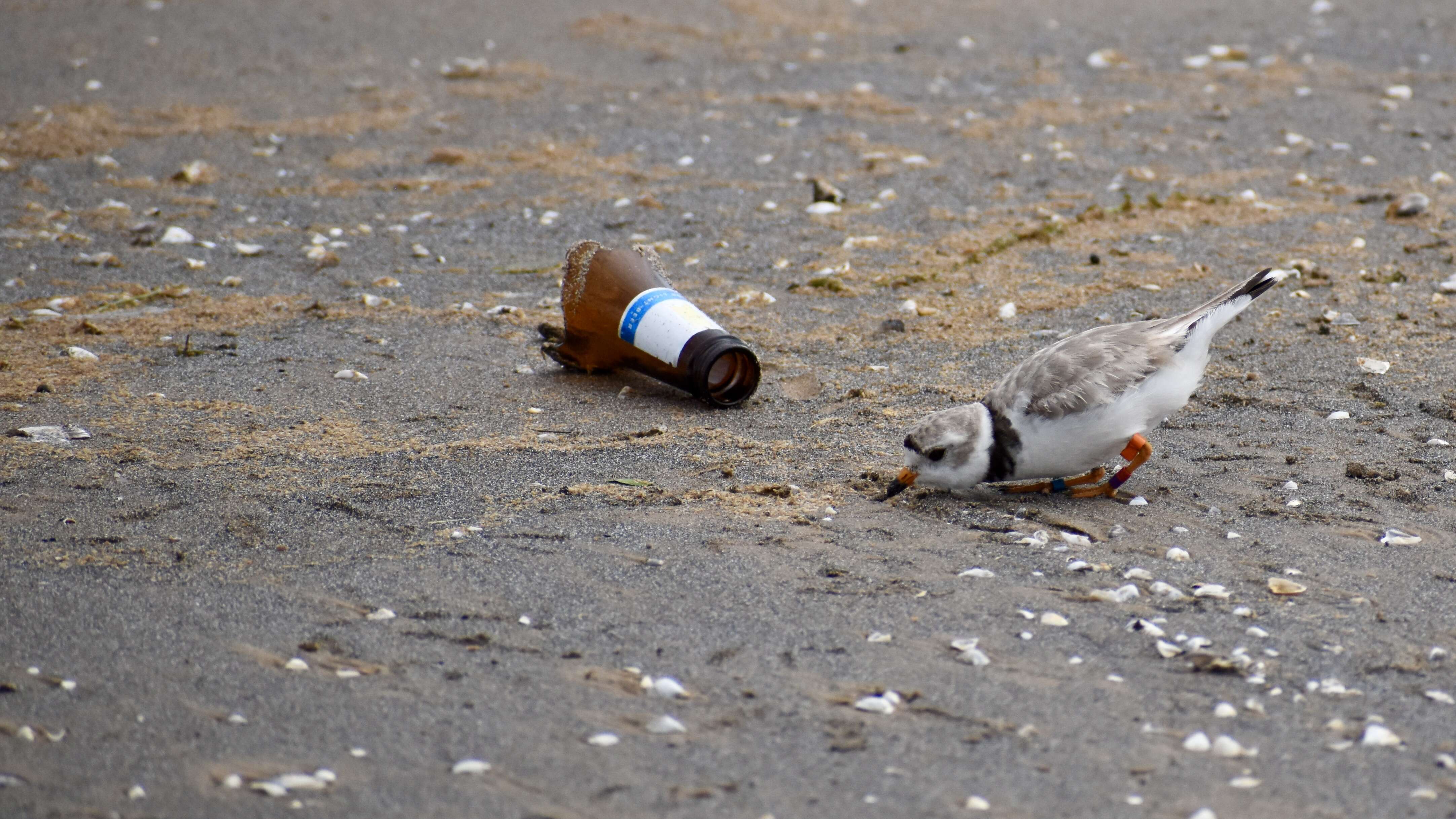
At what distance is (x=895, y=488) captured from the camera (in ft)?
15.6

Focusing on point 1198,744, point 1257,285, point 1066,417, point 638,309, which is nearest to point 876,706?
point 1198,744

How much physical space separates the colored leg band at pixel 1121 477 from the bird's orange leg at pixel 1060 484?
0.53ft

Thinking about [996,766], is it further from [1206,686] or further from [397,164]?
[397,164]

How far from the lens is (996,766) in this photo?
3.11 m

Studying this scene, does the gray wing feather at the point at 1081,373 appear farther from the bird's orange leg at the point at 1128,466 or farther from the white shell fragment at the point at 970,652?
the white shell fragment at the point at 970,652

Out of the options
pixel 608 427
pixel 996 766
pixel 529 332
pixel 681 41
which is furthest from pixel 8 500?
pixel 681 41

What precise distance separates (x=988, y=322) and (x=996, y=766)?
4.05 metres

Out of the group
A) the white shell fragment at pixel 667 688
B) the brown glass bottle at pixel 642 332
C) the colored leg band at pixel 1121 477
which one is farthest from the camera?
the brown glass bottle at pixel 642 332

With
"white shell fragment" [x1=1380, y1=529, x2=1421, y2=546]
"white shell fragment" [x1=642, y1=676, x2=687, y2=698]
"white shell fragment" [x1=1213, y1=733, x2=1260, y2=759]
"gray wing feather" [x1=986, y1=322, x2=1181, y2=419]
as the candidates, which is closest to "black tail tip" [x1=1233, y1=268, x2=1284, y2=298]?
"gray wing feather" [x1=986, y1=322, x2=1181, y2=419]

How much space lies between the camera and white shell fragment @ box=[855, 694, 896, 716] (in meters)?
3.36

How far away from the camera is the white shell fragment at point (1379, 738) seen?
10.4 feet

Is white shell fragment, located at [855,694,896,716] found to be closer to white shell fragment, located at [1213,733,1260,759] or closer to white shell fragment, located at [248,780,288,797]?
white shell fragment, located at [1213,733,1260,759]

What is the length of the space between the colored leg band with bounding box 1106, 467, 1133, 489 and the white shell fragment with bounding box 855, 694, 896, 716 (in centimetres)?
191

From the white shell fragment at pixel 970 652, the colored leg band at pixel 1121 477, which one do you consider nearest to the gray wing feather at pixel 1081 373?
the colored leg band at pixel 1121 477
